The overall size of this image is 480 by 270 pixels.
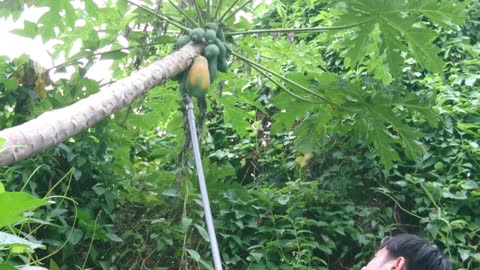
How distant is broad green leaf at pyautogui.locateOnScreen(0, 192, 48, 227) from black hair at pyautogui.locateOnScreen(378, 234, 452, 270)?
46.0 inches

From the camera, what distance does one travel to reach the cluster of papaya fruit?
6.97 ft

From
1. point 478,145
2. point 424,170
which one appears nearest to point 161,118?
point 424,170

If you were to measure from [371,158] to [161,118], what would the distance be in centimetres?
93

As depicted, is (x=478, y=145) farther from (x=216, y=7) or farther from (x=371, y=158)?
(x=216, y=7)

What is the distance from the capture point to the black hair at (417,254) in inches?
70.9

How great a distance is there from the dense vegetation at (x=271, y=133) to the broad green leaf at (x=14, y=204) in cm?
120

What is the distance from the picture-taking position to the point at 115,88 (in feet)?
5.57

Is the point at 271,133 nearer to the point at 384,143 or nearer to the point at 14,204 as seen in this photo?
the point at 384,143

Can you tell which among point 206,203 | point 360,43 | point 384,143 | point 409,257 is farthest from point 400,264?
point 360,43

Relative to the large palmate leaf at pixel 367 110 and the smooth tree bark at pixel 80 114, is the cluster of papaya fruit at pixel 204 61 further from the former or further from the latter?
the large palmate leaf at pixel 367 110

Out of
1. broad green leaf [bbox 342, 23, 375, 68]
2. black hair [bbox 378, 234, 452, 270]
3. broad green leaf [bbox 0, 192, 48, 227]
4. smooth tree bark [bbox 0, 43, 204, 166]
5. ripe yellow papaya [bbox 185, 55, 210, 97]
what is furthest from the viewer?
broad green leaf [bbox 342, 23, 375, 68]

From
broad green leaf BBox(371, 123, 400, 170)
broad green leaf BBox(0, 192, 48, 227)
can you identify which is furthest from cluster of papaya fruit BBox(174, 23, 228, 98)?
broad green leaf BBox(0, 192, 48, 227)

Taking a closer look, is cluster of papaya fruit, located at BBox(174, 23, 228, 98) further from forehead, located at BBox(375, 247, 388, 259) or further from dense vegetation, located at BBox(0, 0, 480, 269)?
forehead, located at BBox(375, 247, 388, 259)

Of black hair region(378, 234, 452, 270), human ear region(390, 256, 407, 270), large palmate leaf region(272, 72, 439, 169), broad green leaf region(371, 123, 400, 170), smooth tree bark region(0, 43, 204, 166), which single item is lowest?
human ear region(390, 256, 407, 270)
